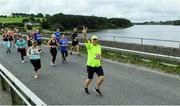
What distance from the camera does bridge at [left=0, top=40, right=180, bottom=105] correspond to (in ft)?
28.4

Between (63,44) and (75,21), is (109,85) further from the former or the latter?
(75,21)

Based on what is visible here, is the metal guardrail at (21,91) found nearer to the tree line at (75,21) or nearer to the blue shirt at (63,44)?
the blue shirt at (63,44)

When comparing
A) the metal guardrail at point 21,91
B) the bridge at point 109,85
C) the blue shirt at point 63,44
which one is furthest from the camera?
the blue shirt at point 63,44

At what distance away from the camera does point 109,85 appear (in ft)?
34.7

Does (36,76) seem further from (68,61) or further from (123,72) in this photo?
(68,61)

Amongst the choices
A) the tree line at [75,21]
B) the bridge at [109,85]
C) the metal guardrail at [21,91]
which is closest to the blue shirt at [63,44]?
the bridge at [109,85]

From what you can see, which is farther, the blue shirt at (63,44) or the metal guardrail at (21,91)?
the blue shirt at (63,44)

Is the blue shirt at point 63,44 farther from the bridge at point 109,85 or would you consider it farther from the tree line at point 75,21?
the tree line at point 75,21

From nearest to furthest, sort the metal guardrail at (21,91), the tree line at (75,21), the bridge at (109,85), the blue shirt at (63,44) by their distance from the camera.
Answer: the metal guardrail at (21,91) < the bridge at (109,85) < the blue shirt at (63,44) < the tree line at (75,21)

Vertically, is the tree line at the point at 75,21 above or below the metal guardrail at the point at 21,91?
below

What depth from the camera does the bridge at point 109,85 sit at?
865cm

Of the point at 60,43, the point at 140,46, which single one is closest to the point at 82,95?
the point at 60,43

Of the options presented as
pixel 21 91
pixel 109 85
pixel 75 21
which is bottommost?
pixel 75 21

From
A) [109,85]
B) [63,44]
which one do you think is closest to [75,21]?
[63,44]
